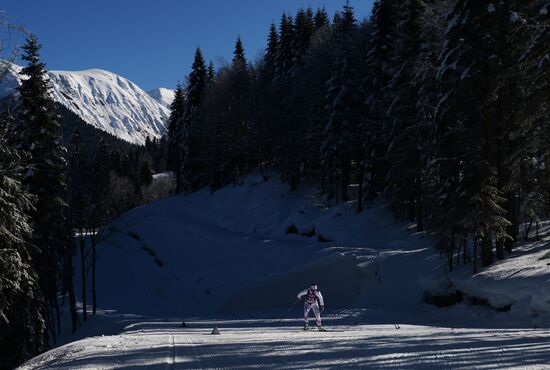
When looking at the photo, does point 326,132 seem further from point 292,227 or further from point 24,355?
point 24,355

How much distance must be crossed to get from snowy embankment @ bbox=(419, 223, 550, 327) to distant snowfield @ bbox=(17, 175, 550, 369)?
0.41 m

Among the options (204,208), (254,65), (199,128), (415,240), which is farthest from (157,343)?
(254,65)

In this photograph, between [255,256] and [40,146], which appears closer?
[40,146]

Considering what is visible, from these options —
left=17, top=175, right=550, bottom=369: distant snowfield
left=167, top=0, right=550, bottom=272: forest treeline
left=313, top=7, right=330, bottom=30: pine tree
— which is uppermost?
left=313, top=7, right=330, bottom=30: pine tree

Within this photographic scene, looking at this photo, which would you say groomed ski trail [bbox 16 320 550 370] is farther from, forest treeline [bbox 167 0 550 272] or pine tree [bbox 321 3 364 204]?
pine tree [bbox 321 3 364 204]

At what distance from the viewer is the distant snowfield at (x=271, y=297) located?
29.1 ft

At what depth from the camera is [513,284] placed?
1630cm

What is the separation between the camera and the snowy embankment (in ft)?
49.2

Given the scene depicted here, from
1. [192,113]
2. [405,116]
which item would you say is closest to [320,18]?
[192,113]

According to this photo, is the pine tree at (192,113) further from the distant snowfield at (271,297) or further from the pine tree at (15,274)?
the pine tree at (15,274)

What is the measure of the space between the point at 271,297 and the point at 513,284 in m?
17.2

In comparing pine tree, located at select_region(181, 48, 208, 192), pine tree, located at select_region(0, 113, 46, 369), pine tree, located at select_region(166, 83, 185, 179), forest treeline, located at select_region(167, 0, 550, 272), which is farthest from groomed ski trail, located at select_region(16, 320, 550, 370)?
pine tree, located at select_region(166, 83, 185, 179)

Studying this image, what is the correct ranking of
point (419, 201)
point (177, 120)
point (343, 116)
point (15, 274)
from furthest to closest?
point (177, 120) < point (343, 116) < point (419, 201) < point (15, 274)

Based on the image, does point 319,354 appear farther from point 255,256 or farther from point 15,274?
point 255,256
